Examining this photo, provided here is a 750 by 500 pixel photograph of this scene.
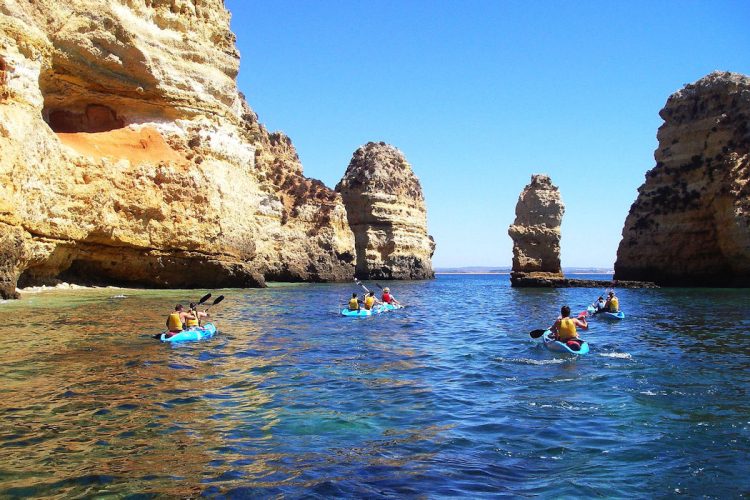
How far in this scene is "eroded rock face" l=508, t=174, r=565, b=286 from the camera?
6062 centimetres

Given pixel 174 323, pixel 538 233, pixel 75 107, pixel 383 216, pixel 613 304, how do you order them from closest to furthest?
1. pixel 174 323
2. pixel 613 304
3. pixel 75 107
4. pixel 538 233
5. pixel 383 216

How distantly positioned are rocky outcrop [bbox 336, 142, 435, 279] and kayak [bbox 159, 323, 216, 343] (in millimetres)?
60508

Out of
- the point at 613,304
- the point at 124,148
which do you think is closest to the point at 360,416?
the point at 613,304

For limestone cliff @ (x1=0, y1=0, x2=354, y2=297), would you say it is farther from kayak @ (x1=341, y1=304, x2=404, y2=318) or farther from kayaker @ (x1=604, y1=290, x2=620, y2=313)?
kayaker @ (x1=604, y1=290, x2=620, y2=313)

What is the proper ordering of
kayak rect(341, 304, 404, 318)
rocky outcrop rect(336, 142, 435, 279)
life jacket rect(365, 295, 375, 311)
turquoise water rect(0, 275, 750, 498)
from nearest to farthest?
turquoise water rect(0, 275, 750, 498) < kayak rect(341, 304, 404, 318) < life jacket rect(365, 295, 375, 311) < rocky outcrop rect(336, 142, 435, 279)

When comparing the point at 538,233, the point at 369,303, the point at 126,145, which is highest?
the point at 126,145

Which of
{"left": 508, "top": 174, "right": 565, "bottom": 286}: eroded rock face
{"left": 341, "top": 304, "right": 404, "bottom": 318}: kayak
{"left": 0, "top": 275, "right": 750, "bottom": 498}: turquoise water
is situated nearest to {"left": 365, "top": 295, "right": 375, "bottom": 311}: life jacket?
{"left": 341, "top": 304, "right": 404, "bottom": 318}: kayak

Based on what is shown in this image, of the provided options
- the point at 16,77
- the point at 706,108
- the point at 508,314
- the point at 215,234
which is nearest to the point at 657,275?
the point at 706,108

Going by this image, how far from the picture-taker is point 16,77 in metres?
25.3

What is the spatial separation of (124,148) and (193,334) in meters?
21.9

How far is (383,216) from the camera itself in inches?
3162

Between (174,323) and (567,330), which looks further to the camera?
(174,323)

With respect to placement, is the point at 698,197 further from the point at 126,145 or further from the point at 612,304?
the point at 126,145

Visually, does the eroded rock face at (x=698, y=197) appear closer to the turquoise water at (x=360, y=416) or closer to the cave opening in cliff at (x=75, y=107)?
the turquoise water at (x=360, y=416)
